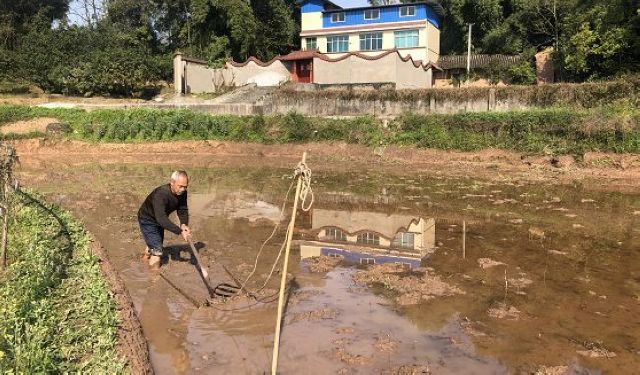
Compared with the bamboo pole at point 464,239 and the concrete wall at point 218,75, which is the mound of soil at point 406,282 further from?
the concrete wall at point 218,75

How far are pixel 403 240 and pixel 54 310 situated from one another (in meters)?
6.62

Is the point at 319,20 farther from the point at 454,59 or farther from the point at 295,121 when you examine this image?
the point at 295,121

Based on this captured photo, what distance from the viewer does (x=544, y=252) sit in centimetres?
925

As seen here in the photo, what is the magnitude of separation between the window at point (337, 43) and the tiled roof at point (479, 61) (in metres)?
7.50

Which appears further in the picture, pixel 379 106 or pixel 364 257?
pixel 379 106

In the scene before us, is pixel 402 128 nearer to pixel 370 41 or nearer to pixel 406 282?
pixel 406 282

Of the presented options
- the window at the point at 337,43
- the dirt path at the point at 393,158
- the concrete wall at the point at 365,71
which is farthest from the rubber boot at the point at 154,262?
the window at the point at 337,43

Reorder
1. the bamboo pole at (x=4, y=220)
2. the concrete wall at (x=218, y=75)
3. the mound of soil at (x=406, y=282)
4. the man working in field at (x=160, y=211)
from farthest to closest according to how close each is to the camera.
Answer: the concrete wall at (x=218, y=75) → the man working in field at (x=160, y=211) → the mound of soil at (x=406, y=282) → the bamboo pole at (x=4, y=220)

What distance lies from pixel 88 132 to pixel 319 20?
2114 centimetres

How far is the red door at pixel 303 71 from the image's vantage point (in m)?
35.0

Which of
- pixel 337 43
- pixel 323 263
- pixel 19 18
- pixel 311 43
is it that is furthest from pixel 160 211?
pixel 19 18

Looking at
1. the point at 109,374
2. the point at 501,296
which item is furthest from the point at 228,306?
the point at 501,296

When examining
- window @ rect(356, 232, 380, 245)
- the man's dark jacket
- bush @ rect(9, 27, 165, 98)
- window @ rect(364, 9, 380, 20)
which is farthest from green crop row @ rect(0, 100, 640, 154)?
window @ rect(364, 9, 380, 20)

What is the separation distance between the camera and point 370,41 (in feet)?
125
